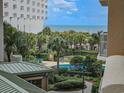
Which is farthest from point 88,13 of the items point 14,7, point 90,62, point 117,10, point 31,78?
point 117,10

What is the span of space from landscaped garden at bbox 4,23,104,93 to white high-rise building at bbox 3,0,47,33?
0.84 meters

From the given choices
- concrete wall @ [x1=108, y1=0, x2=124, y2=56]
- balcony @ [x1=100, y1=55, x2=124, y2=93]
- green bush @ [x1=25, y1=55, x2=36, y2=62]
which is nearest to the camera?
balcony @ [x1=100, y1=55, x2=124, y2=93]

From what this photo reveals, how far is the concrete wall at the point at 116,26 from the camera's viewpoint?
3.59 meters

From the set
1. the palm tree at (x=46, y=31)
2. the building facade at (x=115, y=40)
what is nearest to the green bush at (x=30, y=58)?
the palm tree at (x=46, y=31)

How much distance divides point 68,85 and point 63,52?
659 cm

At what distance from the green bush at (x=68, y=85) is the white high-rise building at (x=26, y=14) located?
7159 millimetres

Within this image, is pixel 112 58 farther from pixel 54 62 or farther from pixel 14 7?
pixel 14 7

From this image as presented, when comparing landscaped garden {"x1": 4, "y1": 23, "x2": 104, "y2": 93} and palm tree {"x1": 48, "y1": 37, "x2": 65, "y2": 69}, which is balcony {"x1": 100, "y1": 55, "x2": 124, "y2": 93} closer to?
landscaped garden {"x1": 4, "y1": 23, "x2": 104, "y2": 93}

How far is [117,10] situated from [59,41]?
17.4 metres

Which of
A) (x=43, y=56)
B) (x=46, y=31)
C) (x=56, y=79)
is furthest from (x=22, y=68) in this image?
(x=46, y=31)

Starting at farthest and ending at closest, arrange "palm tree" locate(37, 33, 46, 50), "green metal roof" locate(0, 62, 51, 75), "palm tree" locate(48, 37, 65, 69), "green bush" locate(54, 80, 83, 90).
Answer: "palm tree" locate(37, 33, 46, 50)
"palm tree" locate(48, 37, 65, 69)
"green bush" locate(54, 80, 83, 90)
"green metal roof" locate(0, 62, 51, 75)

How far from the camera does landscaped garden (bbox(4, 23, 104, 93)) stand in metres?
16.3

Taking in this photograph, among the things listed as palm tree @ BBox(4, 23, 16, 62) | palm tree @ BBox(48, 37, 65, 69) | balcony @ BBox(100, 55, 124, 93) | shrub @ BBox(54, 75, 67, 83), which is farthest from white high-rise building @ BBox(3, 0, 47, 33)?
balcony @ BBox(100, 55, 124, 93)

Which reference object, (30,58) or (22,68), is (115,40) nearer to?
(22,68)
